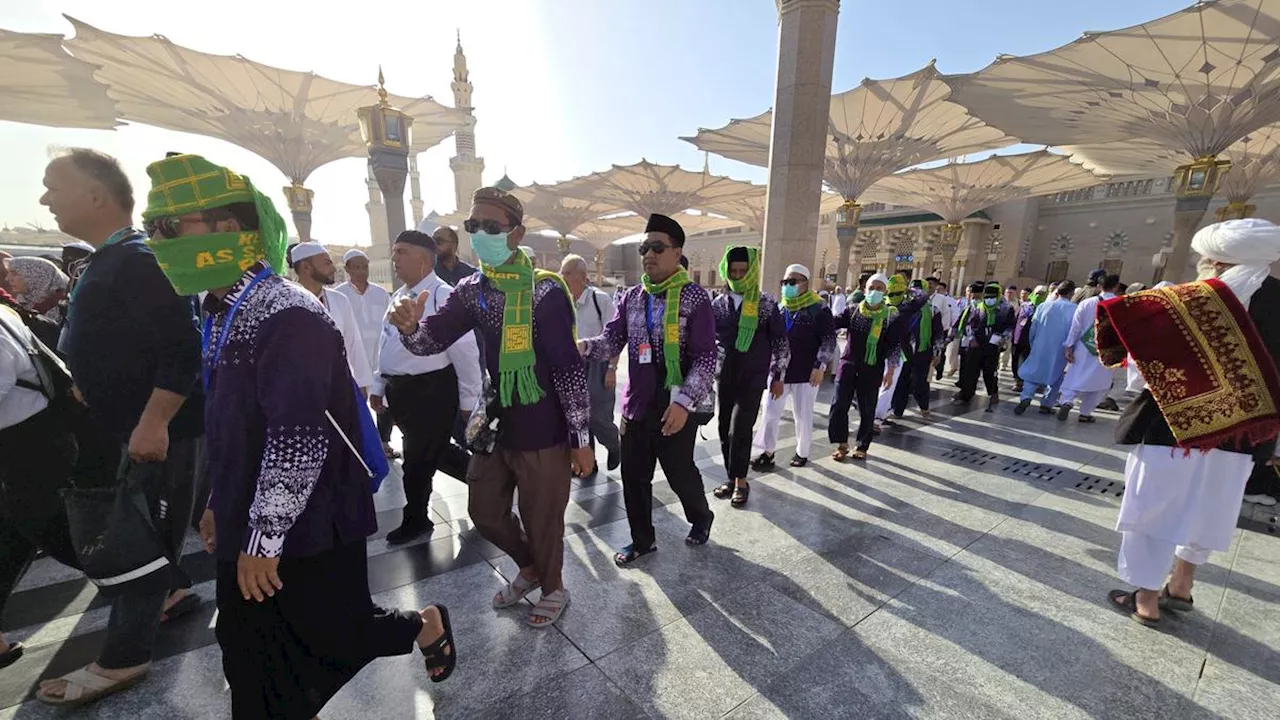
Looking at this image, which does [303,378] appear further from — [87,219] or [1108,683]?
[1108,683]

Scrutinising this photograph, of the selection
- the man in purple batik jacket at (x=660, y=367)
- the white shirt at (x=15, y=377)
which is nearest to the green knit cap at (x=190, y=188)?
the white shirt at (x=15, y=377)

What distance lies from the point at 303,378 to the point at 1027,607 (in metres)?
3.73

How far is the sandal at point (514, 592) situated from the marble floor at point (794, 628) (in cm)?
8

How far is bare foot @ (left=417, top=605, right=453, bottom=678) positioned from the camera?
75.4 inches

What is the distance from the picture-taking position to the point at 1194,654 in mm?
2385

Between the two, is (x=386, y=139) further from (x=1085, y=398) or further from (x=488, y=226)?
(x=1085, y=398)

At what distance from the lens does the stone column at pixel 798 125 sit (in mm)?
8695

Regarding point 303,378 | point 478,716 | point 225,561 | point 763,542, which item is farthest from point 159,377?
point 763,542

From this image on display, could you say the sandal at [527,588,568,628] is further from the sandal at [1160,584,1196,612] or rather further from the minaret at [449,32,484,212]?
the minaret at [449,32,484,212]

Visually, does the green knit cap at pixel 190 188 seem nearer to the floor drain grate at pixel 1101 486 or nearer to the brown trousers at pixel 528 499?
the brown trousers at pixel 528 499

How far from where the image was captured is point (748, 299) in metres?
3.97

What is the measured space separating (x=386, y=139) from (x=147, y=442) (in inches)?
477

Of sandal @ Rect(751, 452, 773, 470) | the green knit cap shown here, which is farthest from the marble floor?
the green knit cap

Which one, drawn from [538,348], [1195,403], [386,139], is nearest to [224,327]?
[538,348]
